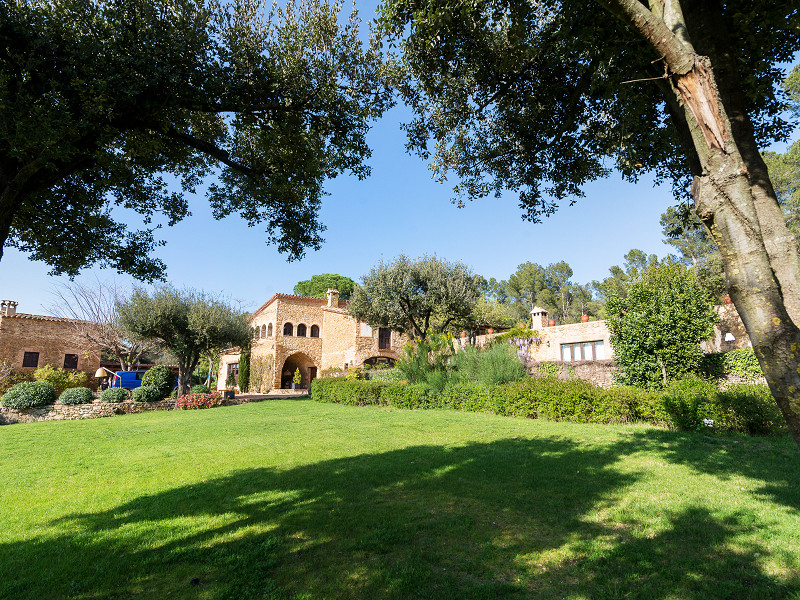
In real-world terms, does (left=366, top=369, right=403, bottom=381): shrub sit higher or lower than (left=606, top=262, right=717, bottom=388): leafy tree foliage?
lower

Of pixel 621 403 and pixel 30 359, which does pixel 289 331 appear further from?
pixel 621 403

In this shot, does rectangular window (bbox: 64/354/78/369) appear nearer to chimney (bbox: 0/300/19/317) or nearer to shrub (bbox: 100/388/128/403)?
chimney (bbox: 0/300/19/317)

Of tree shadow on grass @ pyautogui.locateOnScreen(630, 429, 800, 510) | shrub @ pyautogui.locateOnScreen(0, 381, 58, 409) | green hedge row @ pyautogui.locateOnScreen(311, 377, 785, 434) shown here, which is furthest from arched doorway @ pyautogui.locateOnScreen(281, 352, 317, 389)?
tree shadow on grass @ pyautogui.locateOnScreen(630, 429, 800, 510)

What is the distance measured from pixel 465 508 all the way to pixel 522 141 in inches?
211

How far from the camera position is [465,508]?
3945 millimetres

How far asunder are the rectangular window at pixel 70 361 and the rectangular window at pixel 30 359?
140cm

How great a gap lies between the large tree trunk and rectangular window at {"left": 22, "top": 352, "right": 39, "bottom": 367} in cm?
3326

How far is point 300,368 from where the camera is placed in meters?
31.3

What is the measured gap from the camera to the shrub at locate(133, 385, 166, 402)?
17.4 metres

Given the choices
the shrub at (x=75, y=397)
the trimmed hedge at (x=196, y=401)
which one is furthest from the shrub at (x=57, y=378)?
the trimmed hedge at (x=196, y=401)

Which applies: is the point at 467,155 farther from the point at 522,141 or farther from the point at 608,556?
the point at 608,556

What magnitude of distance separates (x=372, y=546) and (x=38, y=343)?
3135 centimetres

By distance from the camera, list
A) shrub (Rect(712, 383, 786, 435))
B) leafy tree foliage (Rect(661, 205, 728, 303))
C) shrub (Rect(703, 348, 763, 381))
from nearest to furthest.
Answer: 1. leafy tree foliage (Rect(661, 205, 728, 303))
2. shrub (Rect(712, 383, 786, 435))
3. shrub (Rect(703, 348, 763, 381))

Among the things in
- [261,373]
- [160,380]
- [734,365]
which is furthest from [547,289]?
[160,380]
